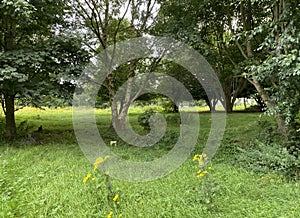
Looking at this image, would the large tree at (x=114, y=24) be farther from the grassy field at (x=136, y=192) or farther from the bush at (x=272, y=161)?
the bush at (x=272, y=161)

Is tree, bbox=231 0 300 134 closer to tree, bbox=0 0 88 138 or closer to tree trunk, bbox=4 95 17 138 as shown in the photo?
tree, bbox=0 0 88 138

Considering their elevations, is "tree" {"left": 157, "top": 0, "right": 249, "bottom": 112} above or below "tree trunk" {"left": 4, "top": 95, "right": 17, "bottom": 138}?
above

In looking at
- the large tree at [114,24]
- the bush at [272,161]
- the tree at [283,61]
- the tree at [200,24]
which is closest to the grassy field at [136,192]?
the bush at [272,161]

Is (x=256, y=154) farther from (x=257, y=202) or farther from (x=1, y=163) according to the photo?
(x=1, y=163)

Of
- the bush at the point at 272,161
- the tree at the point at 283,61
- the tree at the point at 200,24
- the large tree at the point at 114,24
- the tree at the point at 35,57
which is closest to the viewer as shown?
the tree at the point at 283,61

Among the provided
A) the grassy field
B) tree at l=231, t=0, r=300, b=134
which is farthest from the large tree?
tree at l=231, t=0, r=300, b=134

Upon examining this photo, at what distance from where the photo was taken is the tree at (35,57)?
4.77m

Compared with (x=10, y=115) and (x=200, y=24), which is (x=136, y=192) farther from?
(x=10, y=115)

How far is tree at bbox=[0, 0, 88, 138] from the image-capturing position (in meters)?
4.77

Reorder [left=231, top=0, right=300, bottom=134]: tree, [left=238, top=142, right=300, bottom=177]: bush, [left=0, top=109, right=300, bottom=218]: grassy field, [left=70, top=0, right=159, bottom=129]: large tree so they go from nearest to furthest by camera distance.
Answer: [left=0, top=109, right=300, bottom=218]: grassy field
[left=231, top=0, right=300, bottom=134]: tree
[left=238, top=142, right=300, bottom=177]: bush
[left=70, top=0, right=159, bottom=129]: large tree

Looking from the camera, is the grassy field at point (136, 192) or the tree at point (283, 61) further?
the tree at point (283, 61)

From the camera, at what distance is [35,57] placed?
4895 millimetres

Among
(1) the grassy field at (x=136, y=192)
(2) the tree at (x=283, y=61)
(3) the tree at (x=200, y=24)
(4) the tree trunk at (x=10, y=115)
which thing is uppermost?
(3) the tree at (x=200, y=24)

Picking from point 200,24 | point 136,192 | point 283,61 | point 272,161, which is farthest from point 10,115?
point 283,61
